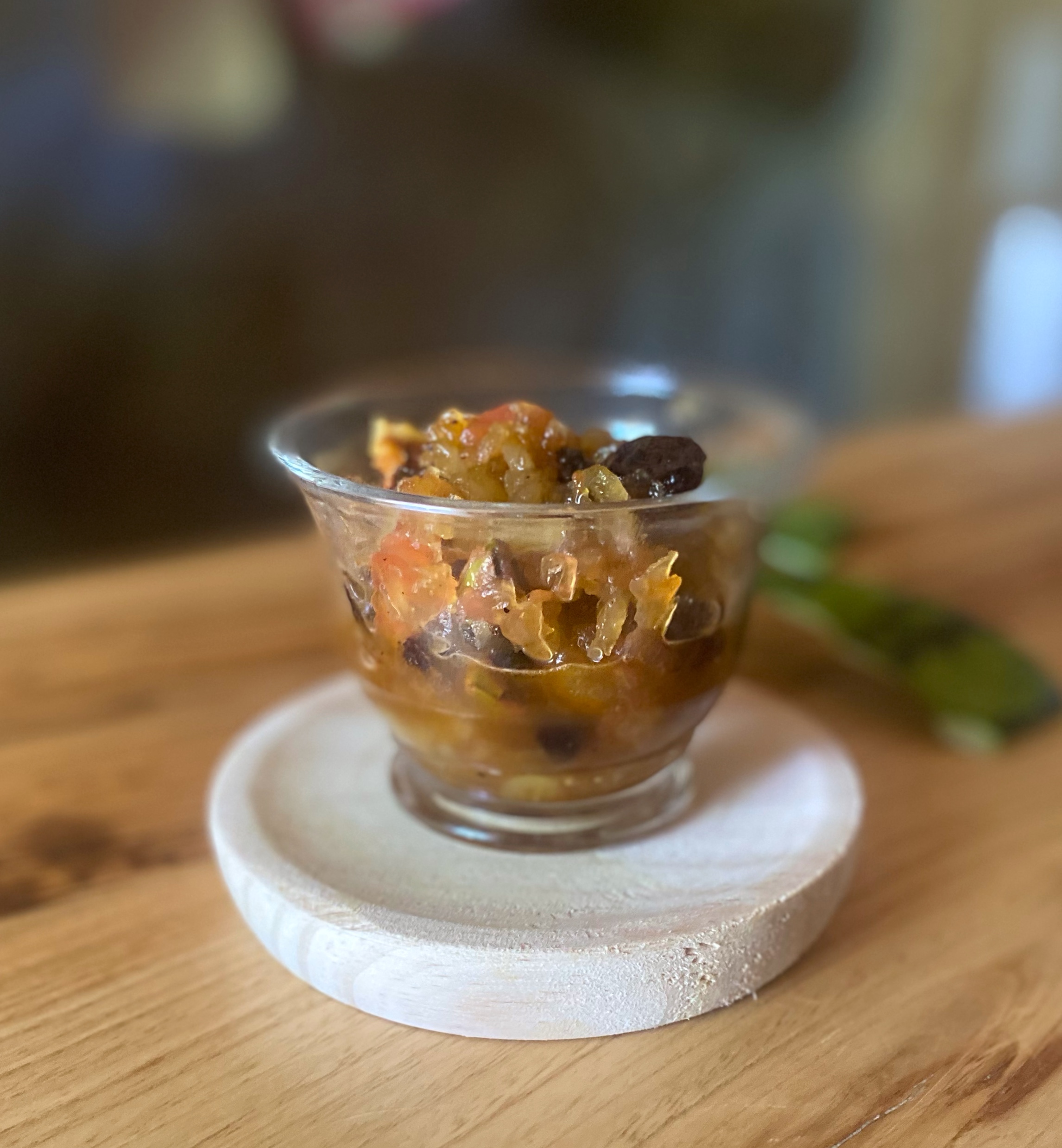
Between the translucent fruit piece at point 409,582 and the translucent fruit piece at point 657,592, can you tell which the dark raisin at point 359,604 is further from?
the translucent fruit piece at point 657,592

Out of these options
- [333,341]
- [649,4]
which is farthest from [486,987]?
[649,4]

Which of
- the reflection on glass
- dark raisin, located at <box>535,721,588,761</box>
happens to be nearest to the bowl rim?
dark raisin, located at <box>535,721,588,761</box>

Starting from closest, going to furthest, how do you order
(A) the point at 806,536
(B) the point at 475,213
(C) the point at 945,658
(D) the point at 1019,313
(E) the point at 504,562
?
(E) the point at 504,562 → (C) the point at 945,658 → (A) the point at 806,536 → (B) the point at 475,213 → (D) the point at 1019,313

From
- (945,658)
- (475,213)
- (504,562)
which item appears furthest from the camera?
(475,213)

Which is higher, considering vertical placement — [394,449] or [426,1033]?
[394,449]

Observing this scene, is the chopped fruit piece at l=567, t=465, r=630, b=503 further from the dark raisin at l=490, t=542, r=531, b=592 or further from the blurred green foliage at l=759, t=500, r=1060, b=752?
the blurred green foliage at l=759, t=500, r=1060, b=752

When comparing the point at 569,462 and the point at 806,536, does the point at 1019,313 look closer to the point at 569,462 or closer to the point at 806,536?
the point at 806,536

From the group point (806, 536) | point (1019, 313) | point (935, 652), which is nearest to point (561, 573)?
point (935, 652)
